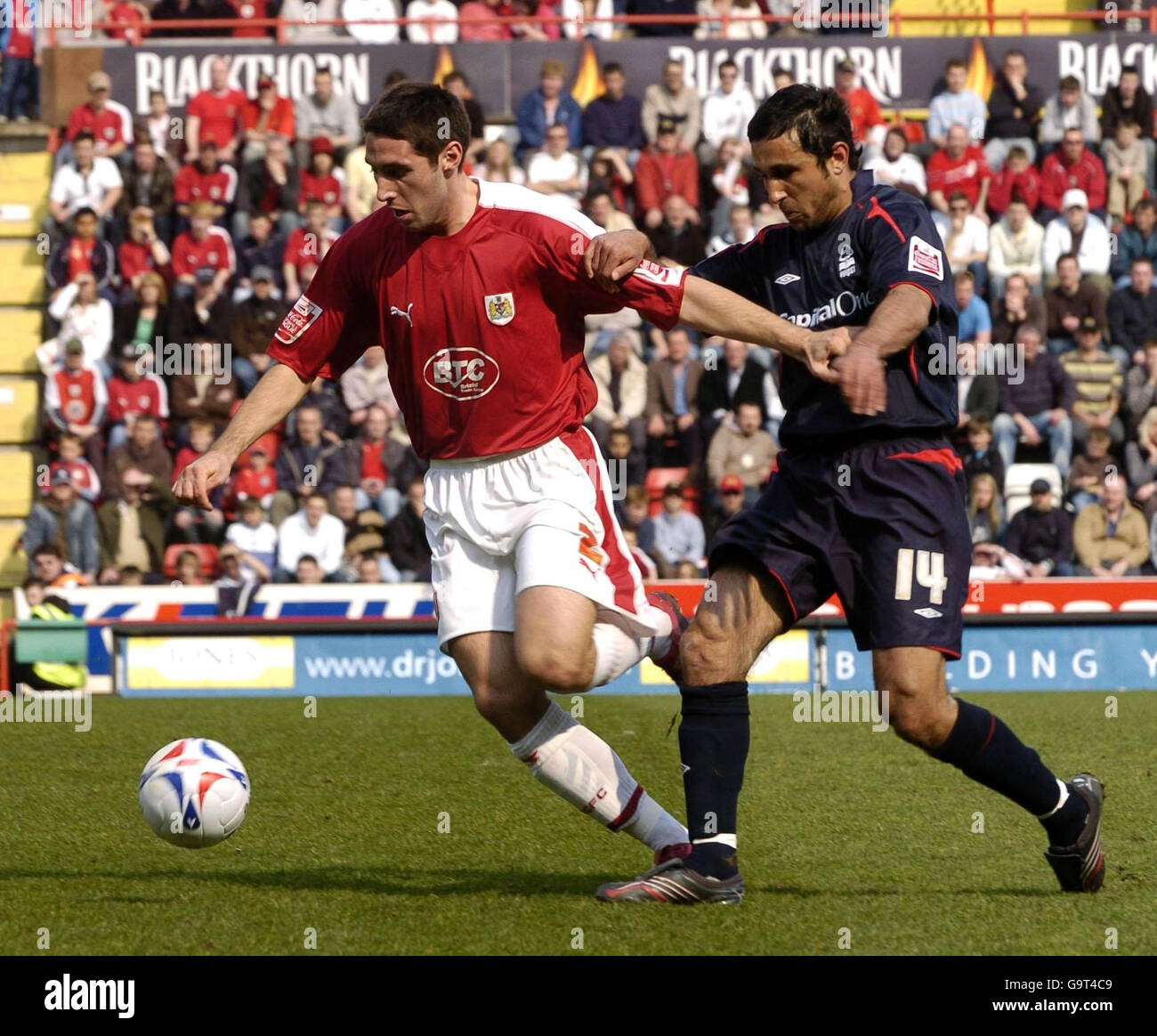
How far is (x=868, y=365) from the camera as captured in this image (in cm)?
491

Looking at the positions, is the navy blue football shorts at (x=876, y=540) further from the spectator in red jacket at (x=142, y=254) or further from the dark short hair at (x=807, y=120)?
the spectator in red jacket at (x=142, y=254)

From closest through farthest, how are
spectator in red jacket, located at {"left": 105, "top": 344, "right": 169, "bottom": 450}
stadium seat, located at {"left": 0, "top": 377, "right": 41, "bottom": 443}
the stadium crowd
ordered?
the stadium crowd < spectator in red jacket, located at {"left": 105, "top": 344, "right": 169, "bottom": 450} < stadium seat, located at {"left": 0, "top": 377, "right": 41, "bottom": 443}

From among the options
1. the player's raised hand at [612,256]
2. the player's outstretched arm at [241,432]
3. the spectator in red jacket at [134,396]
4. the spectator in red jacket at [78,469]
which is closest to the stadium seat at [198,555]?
the spectator in red jacket at [78,469]

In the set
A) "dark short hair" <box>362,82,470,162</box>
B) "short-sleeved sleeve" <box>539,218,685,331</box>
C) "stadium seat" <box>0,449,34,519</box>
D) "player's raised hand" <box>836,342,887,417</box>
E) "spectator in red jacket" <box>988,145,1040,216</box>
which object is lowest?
"stadium seat" <box>0,449,34,519</box>

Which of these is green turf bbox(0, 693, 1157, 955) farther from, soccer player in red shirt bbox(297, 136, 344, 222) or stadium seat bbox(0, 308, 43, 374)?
stadium seat bbox(0, 308, 43, 374)

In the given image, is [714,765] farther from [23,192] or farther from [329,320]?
[23,192]

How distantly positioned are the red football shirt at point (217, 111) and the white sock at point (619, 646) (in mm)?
13685

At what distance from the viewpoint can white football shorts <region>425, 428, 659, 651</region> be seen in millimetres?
5488

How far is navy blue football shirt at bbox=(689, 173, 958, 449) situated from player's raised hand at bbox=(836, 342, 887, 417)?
0.40 m

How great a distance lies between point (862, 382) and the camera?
488cm

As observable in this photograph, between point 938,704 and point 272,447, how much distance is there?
11.3m

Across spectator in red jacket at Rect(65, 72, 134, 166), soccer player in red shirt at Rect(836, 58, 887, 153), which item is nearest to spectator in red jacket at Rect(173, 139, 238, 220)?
spectator in red jacket at Rect(65, 72, 134, 166)

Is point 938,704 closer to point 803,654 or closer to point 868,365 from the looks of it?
point 868,365

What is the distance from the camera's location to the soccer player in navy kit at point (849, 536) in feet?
17.4
